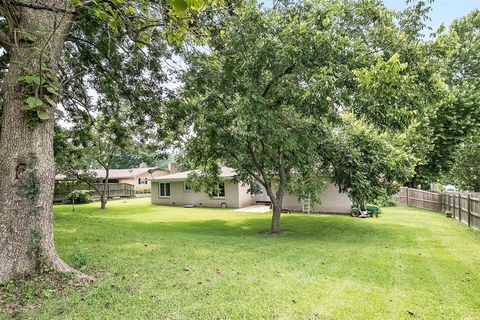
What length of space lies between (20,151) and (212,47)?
5431mm

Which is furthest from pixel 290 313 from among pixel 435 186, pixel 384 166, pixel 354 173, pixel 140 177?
pixel 140 177

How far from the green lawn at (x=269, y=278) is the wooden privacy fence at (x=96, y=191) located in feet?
57.7

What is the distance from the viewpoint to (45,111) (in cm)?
451

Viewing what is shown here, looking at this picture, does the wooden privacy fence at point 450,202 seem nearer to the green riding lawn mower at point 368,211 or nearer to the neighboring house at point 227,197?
the green riding lawn mower at point 368,211

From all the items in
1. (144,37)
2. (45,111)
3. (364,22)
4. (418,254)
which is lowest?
(418,254)

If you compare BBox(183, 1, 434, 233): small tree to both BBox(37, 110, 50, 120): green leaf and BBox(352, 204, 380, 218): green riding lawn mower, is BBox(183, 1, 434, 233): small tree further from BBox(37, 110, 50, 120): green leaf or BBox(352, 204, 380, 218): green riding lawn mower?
BBox(352, 204, 380, 218): green riding lawn mower

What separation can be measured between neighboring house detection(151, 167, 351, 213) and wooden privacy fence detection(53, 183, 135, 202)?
502 cm

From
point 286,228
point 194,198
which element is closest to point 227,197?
point 194,198

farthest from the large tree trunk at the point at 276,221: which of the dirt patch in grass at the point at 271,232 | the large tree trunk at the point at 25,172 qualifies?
the large tree trunk at the point at 25,172

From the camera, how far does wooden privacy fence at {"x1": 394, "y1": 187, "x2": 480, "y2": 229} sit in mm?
11203

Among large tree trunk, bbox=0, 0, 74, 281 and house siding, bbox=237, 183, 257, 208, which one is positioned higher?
large tree trunk, bbox=0, 0, 74, 281

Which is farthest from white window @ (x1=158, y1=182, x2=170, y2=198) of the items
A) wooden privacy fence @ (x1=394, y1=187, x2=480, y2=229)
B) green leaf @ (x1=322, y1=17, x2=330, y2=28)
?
green leaf @ (x1=322, y1=17, x2=330, y2=28)

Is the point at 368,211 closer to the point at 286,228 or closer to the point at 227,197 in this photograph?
the point at 286,228

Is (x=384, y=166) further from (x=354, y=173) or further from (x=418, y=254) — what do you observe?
(x=418, y=254)
